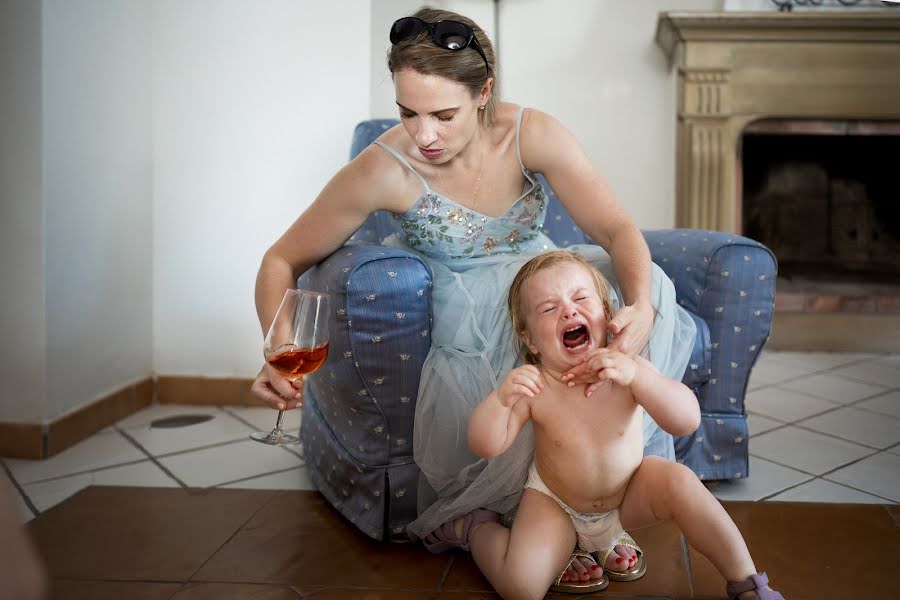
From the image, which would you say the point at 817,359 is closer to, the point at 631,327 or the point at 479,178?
the point at 479,178

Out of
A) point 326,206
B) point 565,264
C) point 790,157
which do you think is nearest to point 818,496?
point 565,264

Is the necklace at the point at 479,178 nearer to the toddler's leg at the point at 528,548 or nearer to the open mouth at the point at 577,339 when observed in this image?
the open mouth at the point at 577,339

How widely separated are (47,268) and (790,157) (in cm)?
346

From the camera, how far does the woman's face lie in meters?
1.33

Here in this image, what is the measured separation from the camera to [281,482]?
178cm

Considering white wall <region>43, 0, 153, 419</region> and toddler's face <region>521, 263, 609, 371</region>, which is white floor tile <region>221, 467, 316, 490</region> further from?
toddler's face <region>521, 263, 609, 371</region>

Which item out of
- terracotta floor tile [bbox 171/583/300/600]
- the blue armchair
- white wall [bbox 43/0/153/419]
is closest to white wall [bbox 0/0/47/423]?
white wall [bbox 43/0/153/419]

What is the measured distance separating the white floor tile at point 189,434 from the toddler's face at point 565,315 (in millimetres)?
1227

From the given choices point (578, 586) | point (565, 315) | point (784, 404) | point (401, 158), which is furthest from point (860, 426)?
point (401, 158)

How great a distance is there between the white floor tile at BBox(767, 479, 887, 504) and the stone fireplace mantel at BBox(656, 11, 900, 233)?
174 centimetres

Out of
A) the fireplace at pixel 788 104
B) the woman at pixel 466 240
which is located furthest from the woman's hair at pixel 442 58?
the fireplace at pixel 788 104

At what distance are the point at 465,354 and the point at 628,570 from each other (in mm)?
461

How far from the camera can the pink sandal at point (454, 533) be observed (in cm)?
134

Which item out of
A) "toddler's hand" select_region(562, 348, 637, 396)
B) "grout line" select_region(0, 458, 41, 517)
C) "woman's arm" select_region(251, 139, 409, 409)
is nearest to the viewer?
"toddler's hand" select_region(562, 348, 637, 396)
